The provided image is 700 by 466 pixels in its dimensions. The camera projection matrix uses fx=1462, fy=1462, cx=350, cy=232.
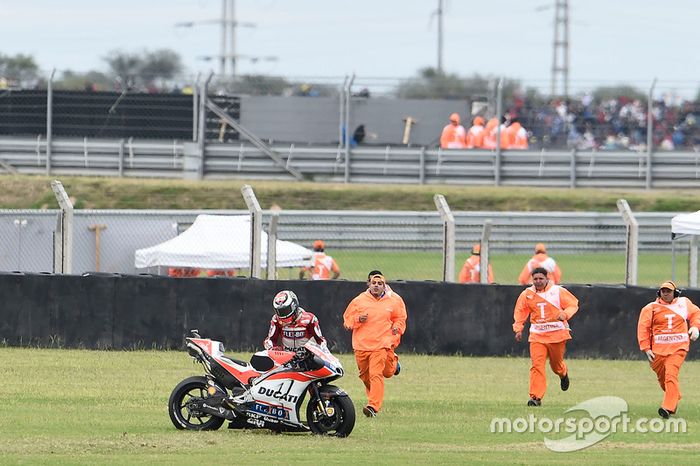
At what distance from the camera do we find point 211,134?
3453cm

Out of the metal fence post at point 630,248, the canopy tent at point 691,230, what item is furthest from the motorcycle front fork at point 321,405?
the canopy tent at point 691,230

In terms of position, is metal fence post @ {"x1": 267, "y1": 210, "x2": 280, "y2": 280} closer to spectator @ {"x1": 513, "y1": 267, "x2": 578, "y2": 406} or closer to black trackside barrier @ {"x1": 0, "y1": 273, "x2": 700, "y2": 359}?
black trackside barrier @ {"x1": 0, "y1": 273, "x2": 700, "y2": 359}

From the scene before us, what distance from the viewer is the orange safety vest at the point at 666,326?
15102 mm

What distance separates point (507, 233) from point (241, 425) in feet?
49.2

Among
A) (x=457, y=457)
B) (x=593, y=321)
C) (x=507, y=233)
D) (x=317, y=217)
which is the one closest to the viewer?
(x=457, y=457)

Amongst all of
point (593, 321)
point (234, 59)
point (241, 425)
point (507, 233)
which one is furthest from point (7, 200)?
point (234, 59)

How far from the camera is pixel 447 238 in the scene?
20.7m

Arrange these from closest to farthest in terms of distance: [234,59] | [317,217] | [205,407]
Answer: [205,407] < [317,217] < [234,59]

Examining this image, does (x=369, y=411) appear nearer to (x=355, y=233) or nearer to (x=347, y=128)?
(x=355, y=233)

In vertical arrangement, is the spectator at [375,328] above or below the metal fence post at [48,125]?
below

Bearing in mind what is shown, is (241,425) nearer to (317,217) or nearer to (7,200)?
(317,217)

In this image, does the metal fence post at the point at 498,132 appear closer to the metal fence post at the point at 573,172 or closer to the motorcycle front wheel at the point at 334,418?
the metal fence post at the point at 573,172

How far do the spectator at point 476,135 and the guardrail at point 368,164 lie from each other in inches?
30.9

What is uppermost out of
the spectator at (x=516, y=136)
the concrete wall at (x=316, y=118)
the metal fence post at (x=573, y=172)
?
the concrete wall at (x=316, y=118)
